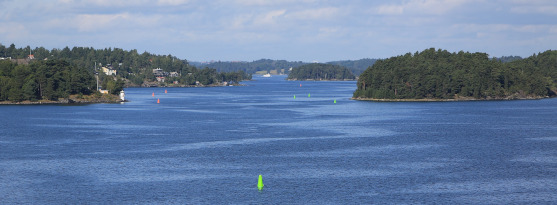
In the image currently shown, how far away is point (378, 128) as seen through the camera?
10975 cm

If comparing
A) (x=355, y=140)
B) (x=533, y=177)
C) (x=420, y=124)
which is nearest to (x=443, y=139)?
(x=355, y=140)

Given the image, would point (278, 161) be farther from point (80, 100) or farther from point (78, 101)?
point (80, 100)

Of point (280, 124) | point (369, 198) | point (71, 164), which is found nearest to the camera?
point (369, 198)

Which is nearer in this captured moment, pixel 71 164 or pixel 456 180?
pixel 456 180

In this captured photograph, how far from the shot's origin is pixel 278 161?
70.6m

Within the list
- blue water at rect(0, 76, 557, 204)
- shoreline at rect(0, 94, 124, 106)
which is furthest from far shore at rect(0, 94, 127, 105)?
blue water at rect(0, 76, 557, 204)

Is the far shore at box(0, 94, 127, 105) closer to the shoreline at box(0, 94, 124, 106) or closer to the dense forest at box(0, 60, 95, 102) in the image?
the shoreline at box(0, 94, 124, 106)

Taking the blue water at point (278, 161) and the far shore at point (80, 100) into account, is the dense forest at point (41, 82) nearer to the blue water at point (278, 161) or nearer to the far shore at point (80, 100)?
the far shore at point (80, 100)

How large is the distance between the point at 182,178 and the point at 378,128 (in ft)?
187

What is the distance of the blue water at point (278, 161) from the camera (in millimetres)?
53250

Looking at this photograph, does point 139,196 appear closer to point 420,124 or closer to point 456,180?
point 456,180

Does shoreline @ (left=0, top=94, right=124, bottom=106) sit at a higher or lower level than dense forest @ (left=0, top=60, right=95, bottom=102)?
lower

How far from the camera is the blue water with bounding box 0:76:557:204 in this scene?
53250 mm

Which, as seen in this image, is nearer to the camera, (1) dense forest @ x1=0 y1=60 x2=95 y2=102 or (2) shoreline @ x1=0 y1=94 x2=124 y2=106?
(1) dense forest @ x1=0 y1=60 x2=95 y2=102
